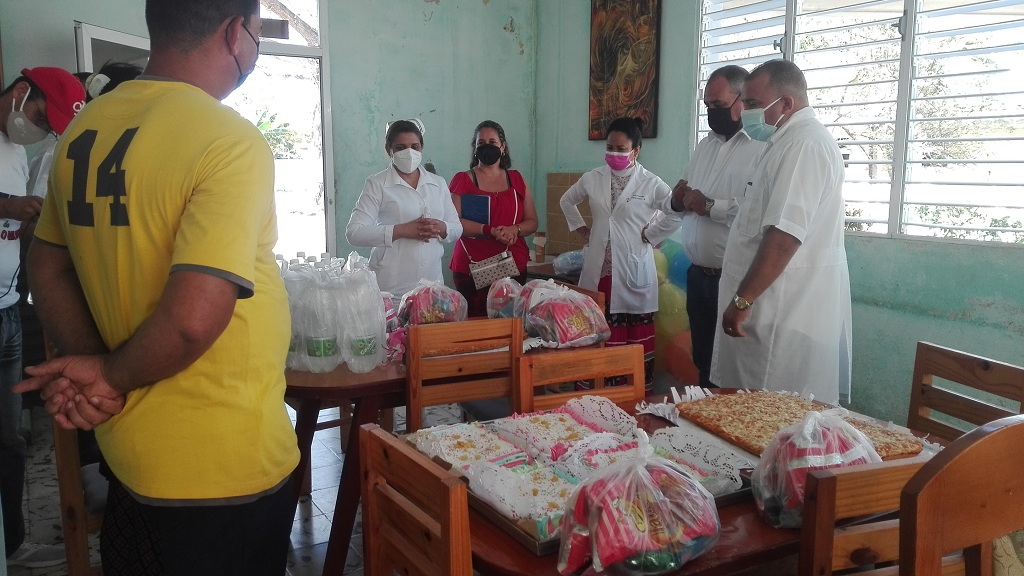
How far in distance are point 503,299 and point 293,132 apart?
3.31m

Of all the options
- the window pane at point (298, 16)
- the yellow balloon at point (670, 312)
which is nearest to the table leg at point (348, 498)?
the yellow balloon at point (670, 312)

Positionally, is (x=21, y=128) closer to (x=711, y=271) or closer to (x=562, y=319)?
(x=562, y=319)

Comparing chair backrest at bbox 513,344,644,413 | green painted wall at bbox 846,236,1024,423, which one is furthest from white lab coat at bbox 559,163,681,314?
chair backrest at bbox 513,344,644,413

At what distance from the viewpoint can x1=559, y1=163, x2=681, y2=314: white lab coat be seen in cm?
394

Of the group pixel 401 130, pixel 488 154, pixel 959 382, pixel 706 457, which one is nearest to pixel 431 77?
pixel 488 154

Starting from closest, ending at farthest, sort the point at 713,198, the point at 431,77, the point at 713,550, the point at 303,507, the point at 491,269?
1. the point at 713,550
2. the point at 303,507
3. the point at 713,198
4. the point at 491,269
5. the point at 431,77

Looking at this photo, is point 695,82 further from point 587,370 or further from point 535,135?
point 587,370

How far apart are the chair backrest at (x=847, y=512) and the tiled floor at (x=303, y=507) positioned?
6.05ft

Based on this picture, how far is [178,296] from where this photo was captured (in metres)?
1.08

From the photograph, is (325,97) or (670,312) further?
(325,97)

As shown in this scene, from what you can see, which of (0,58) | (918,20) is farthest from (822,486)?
(0,58)

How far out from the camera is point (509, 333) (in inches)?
93.0

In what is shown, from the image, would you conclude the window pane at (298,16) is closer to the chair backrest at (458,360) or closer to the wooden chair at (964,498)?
the chair backrest at (458,360)

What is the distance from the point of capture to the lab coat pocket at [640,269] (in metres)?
3.97
